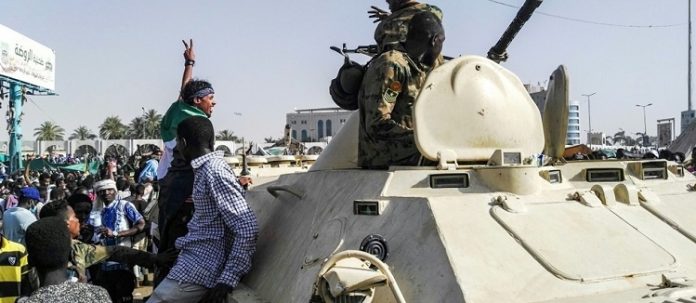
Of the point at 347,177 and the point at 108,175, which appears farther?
the point at 108,175

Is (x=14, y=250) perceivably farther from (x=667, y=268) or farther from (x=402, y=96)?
(x=667, y=268)

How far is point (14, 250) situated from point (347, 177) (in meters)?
2.21

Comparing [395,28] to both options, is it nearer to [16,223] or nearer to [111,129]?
[16,223]

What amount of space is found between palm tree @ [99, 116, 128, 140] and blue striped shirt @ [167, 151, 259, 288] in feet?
231

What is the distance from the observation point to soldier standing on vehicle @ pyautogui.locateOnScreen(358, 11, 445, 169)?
15.3ft

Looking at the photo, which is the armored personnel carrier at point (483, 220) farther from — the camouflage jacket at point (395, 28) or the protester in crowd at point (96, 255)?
the camouflage jacket at point (395, 28)

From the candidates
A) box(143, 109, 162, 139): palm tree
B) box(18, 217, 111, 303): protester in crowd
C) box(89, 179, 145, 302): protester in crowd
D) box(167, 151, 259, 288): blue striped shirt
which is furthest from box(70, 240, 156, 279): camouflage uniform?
box(143, 109, 162, 139): palm tree

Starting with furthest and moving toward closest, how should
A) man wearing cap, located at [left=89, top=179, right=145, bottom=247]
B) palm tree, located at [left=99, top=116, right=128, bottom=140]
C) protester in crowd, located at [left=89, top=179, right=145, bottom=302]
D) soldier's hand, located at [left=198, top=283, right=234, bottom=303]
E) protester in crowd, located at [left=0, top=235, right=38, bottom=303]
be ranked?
1. palm tree, located at [left=99, top=116, right=128, bottom=140]
2. man wearing cap, located at [left=89, top=179, right=145, bottom=247]
3. protester in crowd, located at [left=89, top=179, right=145, bottom=302]
4. protester in crowd, located at [left=0, top=235, right=38, bottom=303]
5. soldier's hand, located at [left=198, top=283, right=234, bottom=303]

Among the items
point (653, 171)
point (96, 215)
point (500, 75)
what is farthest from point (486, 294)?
point (96, 215)

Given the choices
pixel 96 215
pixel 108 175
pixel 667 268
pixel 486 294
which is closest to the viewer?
pixel 486 294

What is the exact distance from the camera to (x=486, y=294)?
118 inches

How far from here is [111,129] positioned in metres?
71.2

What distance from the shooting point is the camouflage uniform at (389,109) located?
4.66m

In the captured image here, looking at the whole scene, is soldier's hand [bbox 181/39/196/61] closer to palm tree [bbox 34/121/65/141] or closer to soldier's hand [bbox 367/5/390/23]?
soldier's hand [bbox 367/5/390/23]
